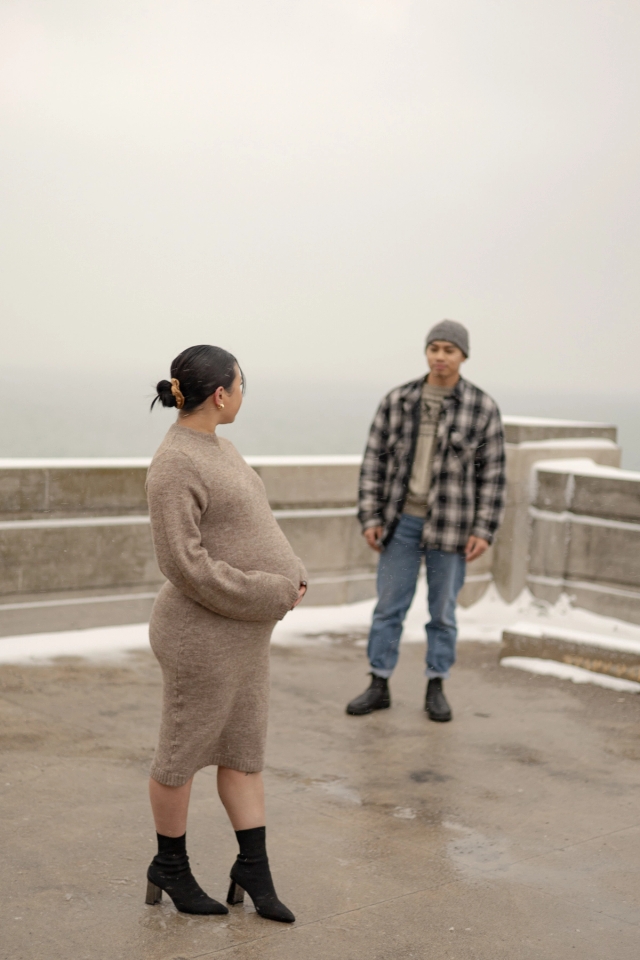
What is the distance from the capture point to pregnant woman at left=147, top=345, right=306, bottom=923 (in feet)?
9.73

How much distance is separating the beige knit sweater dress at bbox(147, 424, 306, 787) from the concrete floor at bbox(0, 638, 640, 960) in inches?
20.1

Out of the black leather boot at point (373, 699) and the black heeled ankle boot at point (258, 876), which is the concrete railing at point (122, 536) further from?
the black heeled ankle boot at point (258, 876)

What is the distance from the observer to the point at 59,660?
6.20 metres

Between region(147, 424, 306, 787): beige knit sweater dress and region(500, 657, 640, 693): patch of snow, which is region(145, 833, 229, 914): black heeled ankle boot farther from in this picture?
region(500, 657, 640, 693): patch of snow

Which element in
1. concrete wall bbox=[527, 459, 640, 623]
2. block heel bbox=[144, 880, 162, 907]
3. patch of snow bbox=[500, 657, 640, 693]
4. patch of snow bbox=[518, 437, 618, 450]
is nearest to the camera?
block heel bbox=[144, 880, 162, 907]

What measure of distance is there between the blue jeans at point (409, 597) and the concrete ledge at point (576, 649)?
3.46 feet

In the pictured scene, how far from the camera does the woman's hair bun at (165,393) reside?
3072 mm

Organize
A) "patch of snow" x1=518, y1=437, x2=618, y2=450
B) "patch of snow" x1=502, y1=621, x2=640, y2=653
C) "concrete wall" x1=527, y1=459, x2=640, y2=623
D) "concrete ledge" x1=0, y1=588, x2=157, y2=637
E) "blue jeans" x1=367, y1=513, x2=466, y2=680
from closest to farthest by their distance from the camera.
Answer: "blue jeans" x1=367, y1=513, x2=466, y2=680, "patch of snow" x1=502, y1=621, x2=640, y2=653, "concrete ledge" x1=0, y1=588, x2=157, y2=637, "concrete wall" x1=527, y1=459, x2=640, y2=623, "patch of snow" x1=518, y1=437, x2=618, y2=450

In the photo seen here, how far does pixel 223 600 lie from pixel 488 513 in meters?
2.79

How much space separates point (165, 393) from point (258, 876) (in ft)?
4.57

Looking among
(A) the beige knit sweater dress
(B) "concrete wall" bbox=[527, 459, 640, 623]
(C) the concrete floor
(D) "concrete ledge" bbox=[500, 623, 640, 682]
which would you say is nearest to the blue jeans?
(C) the concrete floor

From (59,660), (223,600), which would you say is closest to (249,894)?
(223,600)

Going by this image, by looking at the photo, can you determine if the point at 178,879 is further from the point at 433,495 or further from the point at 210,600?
the point at 433,495

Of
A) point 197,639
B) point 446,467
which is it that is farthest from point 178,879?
point 446,467
